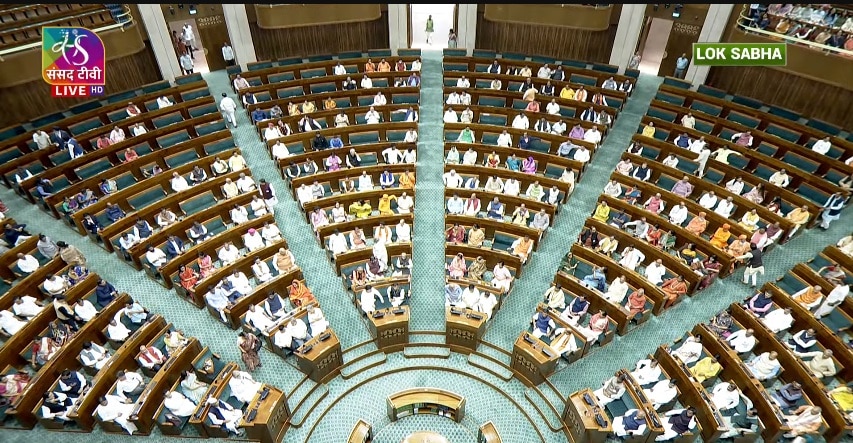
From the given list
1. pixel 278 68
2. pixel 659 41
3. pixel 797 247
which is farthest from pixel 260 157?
pixel 659 41

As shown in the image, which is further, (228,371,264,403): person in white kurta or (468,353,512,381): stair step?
(468,353,512,381): stair step

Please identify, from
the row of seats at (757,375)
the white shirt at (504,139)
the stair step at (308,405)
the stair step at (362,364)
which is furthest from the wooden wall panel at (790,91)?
the stair step at (308,405)

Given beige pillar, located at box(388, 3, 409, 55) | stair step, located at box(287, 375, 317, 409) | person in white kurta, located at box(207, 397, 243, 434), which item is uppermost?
beige pillar, located at box(388, 3, 409, 55)

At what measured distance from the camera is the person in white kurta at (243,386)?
25.2 ft

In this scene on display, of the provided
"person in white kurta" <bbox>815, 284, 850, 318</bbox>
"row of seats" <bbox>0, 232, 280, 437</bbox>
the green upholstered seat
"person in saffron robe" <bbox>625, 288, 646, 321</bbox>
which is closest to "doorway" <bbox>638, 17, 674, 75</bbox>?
"person in white kurta" <bbox>815, 284, 850, 318</bbox>

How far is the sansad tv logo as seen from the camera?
7.71 m

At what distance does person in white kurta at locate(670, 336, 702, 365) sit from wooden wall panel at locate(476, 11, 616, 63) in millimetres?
10798

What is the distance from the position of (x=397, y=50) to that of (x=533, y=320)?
10702 millimetres

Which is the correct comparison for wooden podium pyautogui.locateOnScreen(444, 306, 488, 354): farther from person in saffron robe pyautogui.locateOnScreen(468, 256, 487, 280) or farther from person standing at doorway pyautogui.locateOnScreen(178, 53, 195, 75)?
person standing at doorway pyautogui.locateOnScreen(178, 53, 195, 75)

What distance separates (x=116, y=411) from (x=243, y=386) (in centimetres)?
172

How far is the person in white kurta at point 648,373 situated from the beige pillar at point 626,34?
10603mm

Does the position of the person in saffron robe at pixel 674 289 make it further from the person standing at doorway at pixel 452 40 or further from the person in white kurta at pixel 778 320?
the person standing at doorway at pixel 452 40

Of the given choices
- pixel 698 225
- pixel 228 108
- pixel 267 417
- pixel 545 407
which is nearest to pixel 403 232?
pixel 545 407

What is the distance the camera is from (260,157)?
41.7ft
